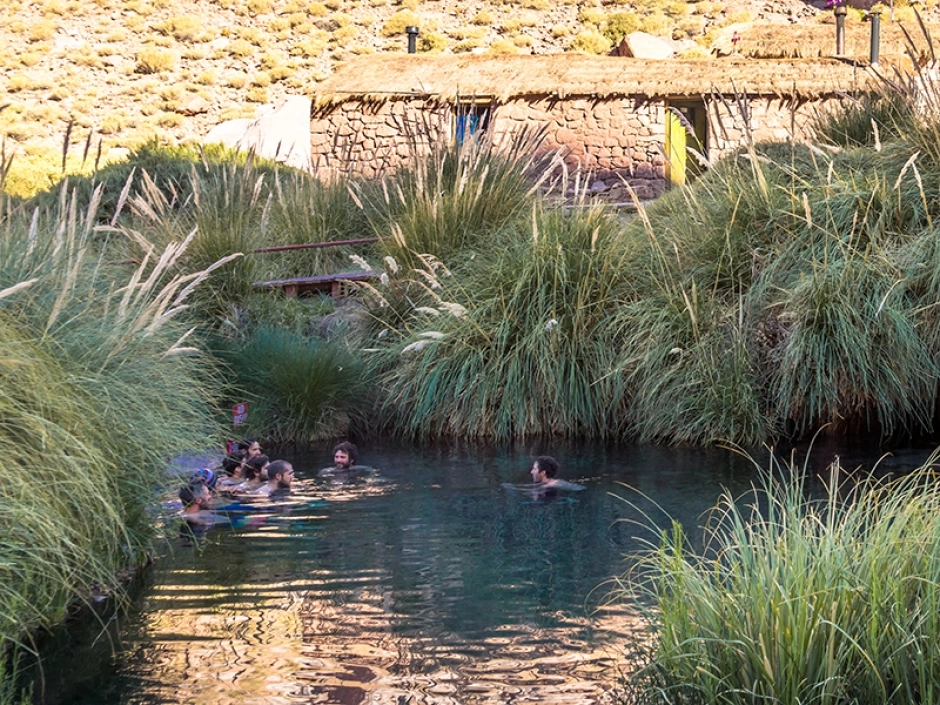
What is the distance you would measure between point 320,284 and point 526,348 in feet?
10.2

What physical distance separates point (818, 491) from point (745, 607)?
3.96 m

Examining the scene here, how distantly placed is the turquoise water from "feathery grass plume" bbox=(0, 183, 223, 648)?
315 millimetres

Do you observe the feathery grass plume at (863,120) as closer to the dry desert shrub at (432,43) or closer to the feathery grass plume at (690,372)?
the feathery grass plume at (690,372)

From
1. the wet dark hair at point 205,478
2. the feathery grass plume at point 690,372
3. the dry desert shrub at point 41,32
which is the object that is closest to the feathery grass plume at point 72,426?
the wet dark hair at point 205,478

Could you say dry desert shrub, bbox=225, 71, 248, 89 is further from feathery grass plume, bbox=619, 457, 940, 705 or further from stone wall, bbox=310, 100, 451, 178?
feathery grass plume, bbox=619, 457, 940, 705

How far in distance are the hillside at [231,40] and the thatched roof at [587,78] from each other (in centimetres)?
1825

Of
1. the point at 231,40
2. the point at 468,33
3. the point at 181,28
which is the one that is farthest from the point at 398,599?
the point at 181,28

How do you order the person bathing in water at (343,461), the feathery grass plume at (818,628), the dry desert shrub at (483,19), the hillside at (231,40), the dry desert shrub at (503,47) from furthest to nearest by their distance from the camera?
the dry desert shrub at (483,19)
the dry desert shrub at (503,47)
the hillside at (231,40)
the person bathing in water at (343,461)
the feathery grass plume at (818,628)

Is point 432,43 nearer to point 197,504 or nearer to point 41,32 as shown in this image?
point 41,32

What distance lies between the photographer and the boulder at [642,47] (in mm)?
29411

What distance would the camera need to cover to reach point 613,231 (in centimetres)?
938

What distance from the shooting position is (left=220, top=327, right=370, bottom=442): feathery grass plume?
9.00m

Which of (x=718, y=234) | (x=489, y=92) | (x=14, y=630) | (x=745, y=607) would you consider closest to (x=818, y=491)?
(x=718, y=234)

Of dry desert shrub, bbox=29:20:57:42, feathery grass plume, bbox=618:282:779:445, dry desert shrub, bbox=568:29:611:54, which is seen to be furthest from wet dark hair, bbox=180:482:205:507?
dry desert shrub, bbox=29:20:57:42
